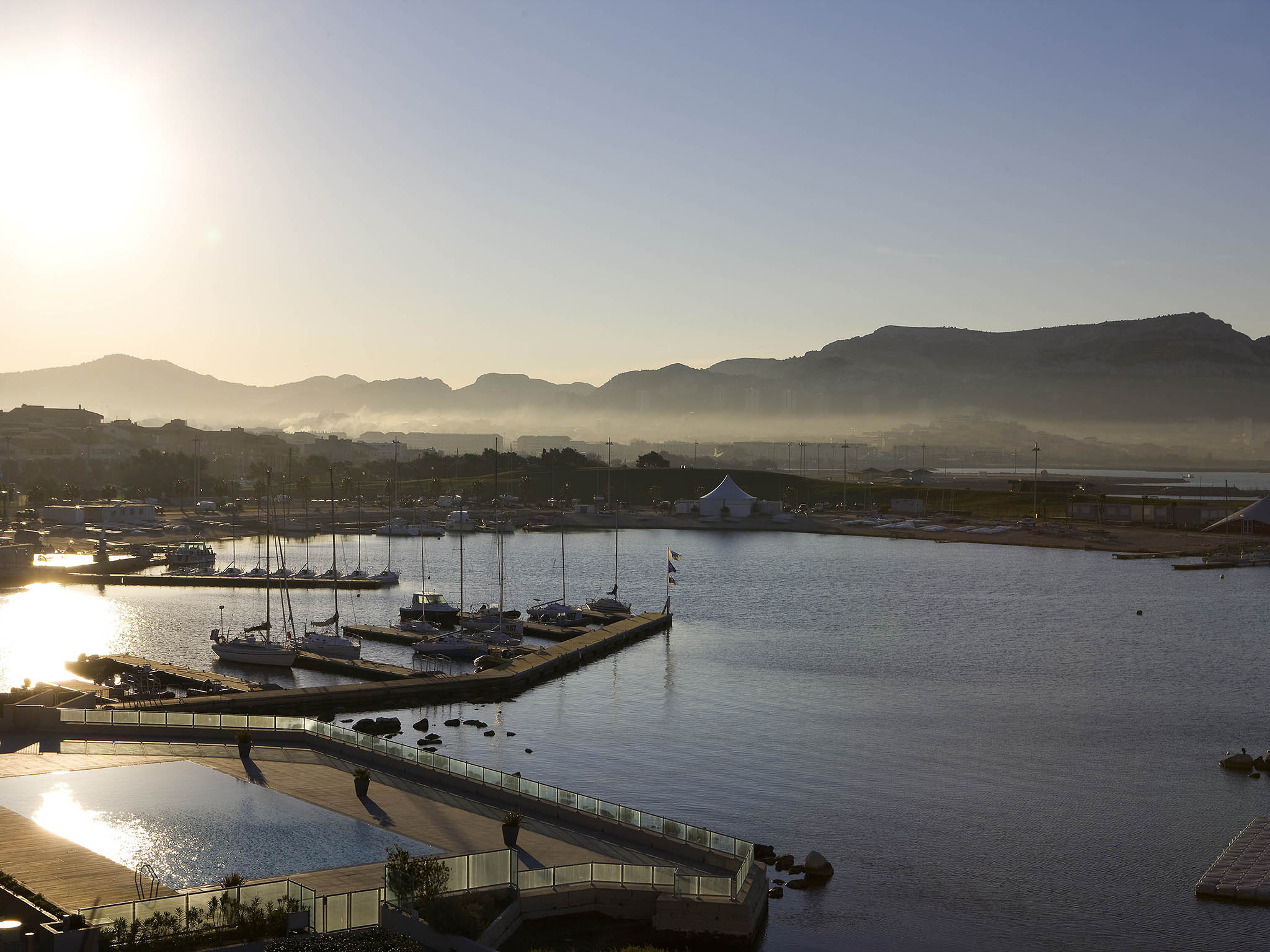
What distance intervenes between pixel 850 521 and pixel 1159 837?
5240 inches

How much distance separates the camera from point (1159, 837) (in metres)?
33.5

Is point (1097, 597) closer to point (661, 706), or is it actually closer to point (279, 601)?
point (661, 706)

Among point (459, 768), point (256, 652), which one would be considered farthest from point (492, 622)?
point (459, 768)

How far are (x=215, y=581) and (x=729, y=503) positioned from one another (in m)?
88.4

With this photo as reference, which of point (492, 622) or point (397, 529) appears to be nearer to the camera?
point (492, 622)

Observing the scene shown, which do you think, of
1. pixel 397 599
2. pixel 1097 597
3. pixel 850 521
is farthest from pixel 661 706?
pixel 850 521

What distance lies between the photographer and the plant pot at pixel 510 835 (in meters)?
25.3

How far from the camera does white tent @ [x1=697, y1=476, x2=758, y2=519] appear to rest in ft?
553

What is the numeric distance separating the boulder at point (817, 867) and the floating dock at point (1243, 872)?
31.7 ft

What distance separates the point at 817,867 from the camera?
29375mm

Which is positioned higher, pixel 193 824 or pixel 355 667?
pixel 193 824

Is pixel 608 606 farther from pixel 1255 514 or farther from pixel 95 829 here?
pixel 1255 514

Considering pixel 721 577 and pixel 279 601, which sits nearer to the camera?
pixel 279 601

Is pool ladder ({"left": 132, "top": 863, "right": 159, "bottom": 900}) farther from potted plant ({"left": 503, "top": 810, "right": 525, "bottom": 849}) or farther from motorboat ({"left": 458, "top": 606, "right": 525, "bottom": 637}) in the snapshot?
motorboat ({"left": 458, "top": 606, "right": 525, "bottom": 637})
